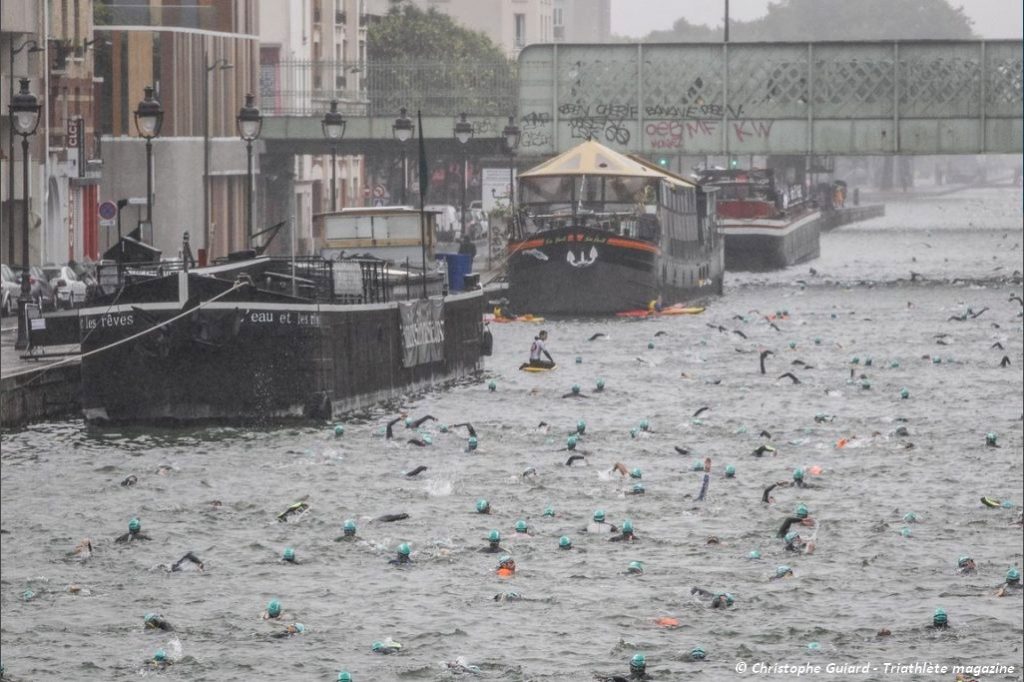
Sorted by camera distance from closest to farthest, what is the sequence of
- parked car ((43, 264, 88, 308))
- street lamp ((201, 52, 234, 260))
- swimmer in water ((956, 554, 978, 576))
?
swimmer in water ((956, 554, 978, 576)) → parked car ((43, 264, 88, 308)) → street lamp ((201, 52, 234, 260))

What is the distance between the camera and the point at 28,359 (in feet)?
135

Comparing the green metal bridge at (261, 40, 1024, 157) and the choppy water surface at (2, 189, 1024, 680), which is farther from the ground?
the green metal bridge at (261, 40, 1024, 157)

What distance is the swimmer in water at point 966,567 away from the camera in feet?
89.9

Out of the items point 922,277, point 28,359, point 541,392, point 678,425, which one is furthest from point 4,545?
point 922,277

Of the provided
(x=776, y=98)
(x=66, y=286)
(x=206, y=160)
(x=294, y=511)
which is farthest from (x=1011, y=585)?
(x=776, y=98)

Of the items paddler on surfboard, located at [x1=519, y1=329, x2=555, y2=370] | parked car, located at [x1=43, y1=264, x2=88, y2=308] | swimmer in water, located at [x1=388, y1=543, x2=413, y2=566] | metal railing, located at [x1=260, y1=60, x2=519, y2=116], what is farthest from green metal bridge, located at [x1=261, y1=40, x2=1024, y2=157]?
swimmer in water, located at [x1=388, y1=543, x2=413, y2=566]

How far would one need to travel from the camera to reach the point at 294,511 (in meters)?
31.5

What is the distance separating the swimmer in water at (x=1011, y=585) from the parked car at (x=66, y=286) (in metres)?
24.7

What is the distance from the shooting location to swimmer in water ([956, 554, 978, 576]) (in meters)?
27.4

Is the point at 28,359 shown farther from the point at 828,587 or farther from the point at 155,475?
the point at 828,587

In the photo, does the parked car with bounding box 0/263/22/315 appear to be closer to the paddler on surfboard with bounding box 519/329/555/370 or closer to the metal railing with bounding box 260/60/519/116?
the paddler on surfboard with bounding box 519/329/555/370

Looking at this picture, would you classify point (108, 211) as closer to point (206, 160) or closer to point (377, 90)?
point (206, 160)

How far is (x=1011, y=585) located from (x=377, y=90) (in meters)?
70.9

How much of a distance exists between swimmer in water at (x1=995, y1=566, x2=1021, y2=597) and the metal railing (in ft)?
187
